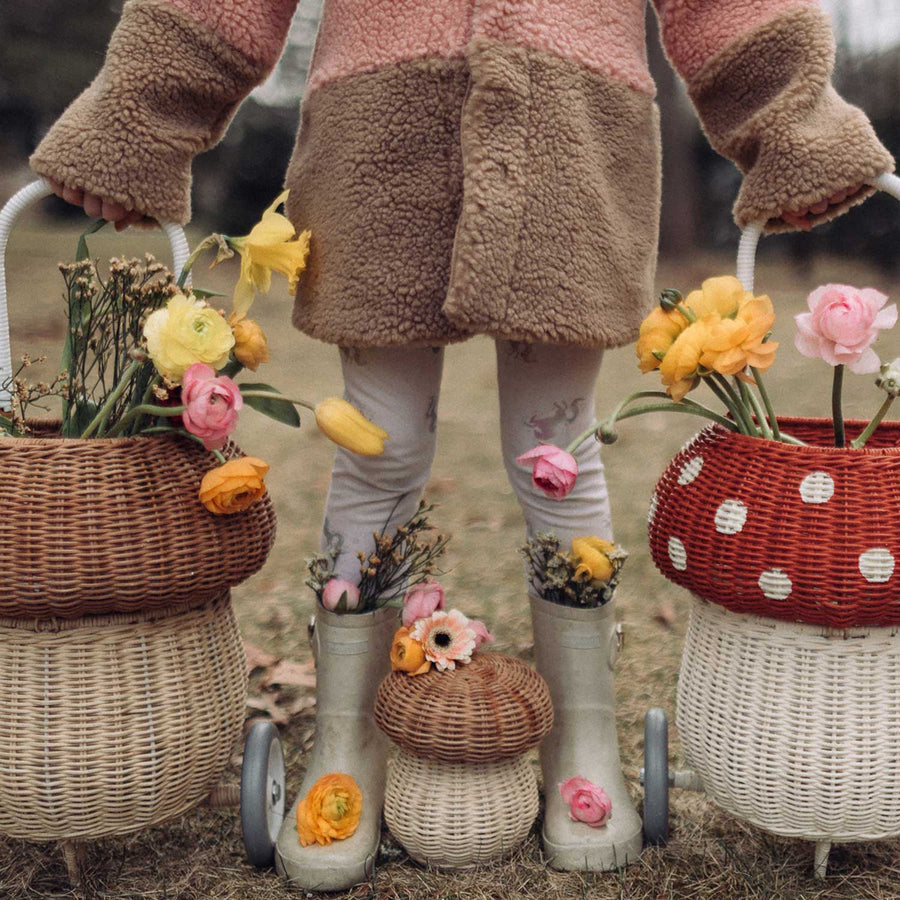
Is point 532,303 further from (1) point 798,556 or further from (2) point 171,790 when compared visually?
(2) point 171,790

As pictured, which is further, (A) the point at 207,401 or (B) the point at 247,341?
(B) the point at 247,341

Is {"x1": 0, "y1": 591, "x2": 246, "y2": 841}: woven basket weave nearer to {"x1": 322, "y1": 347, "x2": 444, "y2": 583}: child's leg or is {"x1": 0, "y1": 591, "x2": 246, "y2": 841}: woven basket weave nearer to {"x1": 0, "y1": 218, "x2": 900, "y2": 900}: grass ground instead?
{"x1": 0, "y1": 218, "x2": 900, "y2": 900}: grass ground

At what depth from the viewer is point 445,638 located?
138 centimetres

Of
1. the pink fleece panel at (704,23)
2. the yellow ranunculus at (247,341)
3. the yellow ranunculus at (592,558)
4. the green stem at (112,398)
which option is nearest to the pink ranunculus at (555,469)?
the yellow ranunculus at (592,558)

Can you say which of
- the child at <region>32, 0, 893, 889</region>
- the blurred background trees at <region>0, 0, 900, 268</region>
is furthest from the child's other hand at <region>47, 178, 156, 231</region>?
the blurred background trees at <region>0, 0, 900, 268</region>

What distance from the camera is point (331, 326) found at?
1.34m

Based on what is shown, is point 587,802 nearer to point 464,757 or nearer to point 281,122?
point 464,757

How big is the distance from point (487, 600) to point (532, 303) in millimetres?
1337

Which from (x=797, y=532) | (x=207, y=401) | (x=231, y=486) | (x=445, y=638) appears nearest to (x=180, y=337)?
(x=207, y=401)

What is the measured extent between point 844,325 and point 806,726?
0.46 m

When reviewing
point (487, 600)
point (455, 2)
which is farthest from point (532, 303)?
point (487, 600)

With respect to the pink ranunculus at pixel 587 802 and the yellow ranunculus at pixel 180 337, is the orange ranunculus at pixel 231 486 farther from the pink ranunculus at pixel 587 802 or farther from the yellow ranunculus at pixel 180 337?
the pink ranunculus at pixel 587 802

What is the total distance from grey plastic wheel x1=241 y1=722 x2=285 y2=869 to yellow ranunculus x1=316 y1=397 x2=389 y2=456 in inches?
17.1

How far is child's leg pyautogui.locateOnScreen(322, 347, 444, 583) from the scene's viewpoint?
145cm
